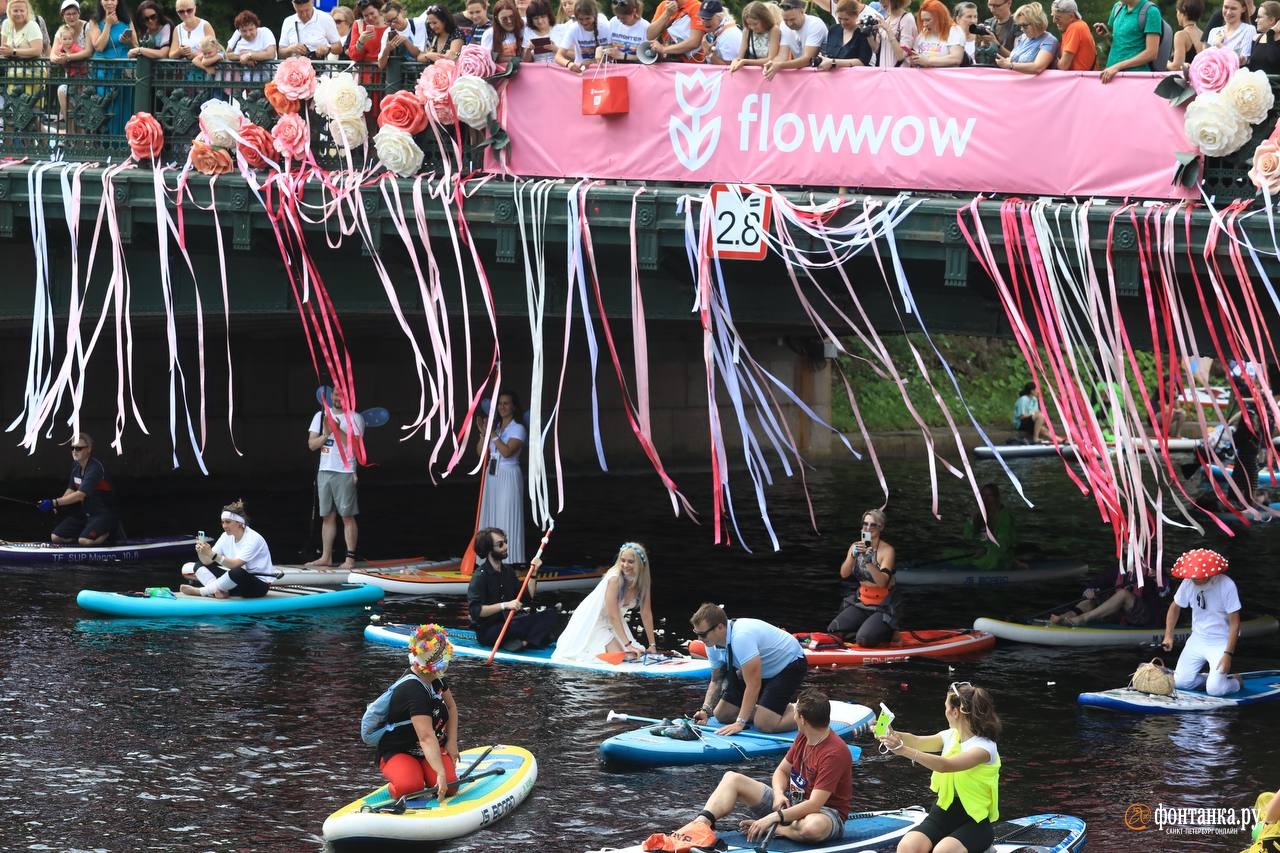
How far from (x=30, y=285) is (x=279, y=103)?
15.0 feet

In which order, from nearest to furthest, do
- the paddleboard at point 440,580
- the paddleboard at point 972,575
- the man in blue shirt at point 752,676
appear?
1. the man in blue shirt at point 752,676
2. the paddleboard at point 440,580
3. the paddleboard at point 972,575

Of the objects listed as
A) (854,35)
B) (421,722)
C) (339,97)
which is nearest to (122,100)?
(339,97)

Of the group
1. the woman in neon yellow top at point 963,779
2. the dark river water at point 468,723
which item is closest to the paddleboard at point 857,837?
the woman in neon yellow top at point 963,779

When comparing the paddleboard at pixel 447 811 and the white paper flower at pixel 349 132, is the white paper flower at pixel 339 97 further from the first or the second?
the paddleboard at pixel 447 811

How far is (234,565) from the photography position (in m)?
17.9

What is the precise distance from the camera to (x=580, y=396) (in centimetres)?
2994

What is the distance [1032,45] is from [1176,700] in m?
5.43

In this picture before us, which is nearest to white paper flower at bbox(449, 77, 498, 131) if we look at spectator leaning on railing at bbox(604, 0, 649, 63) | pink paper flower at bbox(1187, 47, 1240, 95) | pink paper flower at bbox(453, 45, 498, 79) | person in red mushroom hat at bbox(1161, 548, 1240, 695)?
pink paper flower at bbox(453, 45, 498, 79)

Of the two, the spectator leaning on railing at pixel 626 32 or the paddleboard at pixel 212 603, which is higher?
the spectator leaning on railing at pixel 626 32

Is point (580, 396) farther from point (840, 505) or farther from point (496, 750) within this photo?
point (496, 750)

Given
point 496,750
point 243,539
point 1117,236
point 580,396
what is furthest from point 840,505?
point 496,750

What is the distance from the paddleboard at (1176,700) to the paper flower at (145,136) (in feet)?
33.8

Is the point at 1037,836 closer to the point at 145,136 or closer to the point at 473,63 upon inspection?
the point at 473,63

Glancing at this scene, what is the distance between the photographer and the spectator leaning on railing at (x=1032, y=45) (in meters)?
14.4
